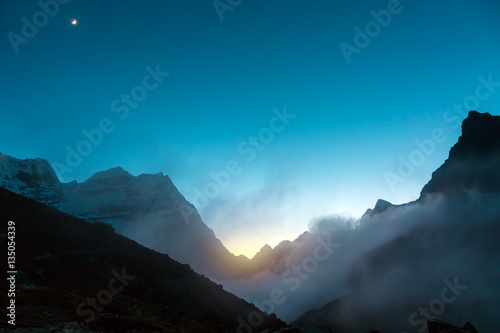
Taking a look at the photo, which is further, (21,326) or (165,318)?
(165,318)

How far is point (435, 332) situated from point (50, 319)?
150ft

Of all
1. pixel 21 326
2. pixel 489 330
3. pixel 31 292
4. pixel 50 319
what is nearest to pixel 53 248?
pixel 31 292

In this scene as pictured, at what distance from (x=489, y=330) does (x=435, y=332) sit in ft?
766

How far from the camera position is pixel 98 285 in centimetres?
6688

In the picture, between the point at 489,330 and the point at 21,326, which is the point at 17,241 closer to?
the point at 21,326

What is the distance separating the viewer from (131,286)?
76188 millimetres

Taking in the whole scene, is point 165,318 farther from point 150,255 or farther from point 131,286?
point 150,255

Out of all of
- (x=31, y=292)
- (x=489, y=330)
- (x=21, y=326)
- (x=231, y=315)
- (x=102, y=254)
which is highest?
(x=102, y=254)

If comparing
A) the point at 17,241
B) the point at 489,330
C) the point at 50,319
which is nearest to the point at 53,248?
the point at 17,241

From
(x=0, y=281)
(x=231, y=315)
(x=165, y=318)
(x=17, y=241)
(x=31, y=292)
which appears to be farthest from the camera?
(x=231, y=315)

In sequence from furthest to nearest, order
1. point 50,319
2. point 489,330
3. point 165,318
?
1. point 489,330
2. point 165,318
3. point 50,319

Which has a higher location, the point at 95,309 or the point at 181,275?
the point at 181,275

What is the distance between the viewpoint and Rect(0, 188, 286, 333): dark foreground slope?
140ft

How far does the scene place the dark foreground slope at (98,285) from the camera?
42.6 m
